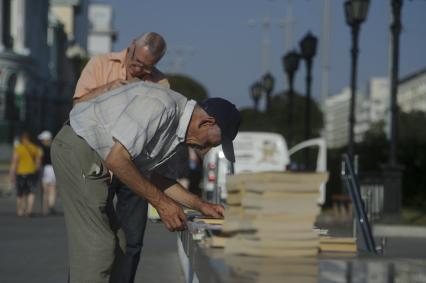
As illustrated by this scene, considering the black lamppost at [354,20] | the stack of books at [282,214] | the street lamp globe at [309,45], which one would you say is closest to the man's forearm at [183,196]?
the stack of books at [282,214]

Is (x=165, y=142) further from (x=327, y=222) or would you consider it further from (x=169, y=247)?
(x=327, y=222)

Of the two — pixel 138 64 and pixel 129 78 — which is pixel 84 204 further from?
pixel 129 78

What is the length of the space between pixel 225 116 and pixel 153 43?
3.76 ft

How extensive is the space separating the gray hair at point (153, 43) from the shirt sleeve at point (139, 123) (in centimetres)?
136

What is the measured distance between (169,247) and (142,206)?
9058 millimetres

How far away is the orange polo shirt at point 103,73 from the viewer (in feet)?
24.9

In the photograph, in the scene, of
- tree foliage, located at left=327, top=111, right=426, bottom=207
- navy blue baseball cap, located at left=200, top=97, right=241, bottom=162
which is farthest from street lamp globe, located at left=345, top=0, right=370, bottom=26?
navy blue baseball cap, located at left=200, top=97, right=241, bottom=162

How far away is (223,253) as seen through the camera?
5426 mm

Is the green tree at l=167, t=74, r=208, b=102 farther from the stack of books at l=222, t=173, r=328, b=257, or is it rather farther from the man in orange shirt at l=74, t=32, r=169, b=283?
the stack of books at l=222, t=173, r=328, b=257

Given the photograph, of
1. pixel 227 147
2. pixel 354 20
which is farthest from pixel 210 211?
pixel 354 20

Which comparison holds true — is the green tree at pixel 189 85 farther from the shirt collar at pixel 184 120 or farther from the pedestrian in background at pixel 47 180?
the shirt collar at pixel 184 120

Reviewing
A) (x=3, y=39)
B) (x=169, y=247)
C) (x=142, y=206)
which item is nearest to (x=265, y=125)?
(x=3, y=39)

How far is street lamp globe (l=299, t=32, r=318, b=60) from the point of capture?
35344 millimetres

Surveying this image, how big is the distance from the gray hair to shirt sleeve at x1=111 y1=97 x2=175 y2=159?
1.36 m
